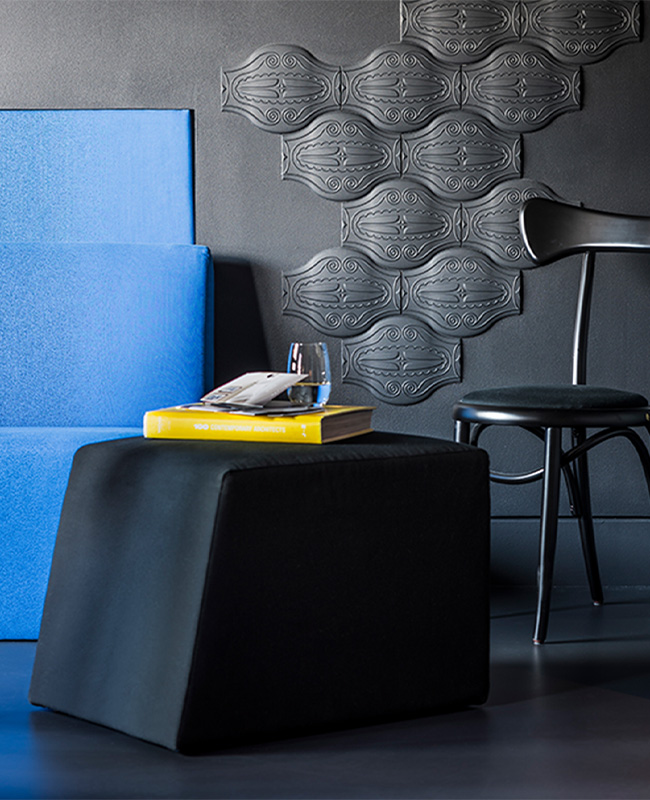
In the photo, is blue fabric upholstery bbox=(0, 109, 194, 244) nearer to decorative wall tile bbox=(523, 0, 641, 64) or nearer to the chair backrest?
the chair backrest

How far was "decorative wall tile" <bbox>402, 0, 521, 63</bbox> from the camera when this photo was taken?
289cm

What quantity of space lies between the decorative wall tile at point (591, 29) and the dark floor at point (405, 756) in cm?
175

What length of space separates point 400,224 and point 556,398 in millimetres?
868

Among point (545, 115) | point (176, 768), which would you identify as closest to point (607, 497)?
point (545, 115)

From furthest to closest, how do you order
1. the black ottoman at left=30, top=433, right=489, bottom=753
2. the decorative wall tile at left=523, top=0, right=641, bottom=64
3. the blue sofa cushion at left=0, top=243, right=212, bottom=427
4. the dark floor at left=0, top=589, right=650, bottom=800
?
the decorative wall tile at left=523, top=0, right=641, bottom=64, the blue sofa cushion at left=0, top=243, right=212, bottom=427, the black ottoman at left=30, top=433, right=489, bottom=753, the dark floor at left=0, top=589, right=650, bottom=800

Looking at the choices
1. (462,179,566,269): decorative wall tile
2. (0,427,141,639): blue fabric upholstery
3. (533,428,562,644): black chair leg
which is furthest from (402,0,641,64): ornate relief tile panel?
(0,427,141,639): blue fabric upholstery

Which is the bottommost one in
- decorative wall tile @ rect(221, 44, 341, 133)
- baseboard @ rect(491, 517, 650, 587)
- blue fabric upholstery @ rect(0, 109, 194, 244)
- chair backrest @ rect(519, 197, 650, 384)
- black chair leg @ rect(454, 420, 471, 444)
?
baseboard @ rect(491, 517, 650, 587)

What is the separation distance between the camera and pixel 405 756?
5.21ft

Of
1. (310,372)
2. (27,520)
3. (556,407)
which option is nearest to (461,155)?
(556,407)

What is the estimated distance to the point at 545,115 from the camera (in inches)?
114

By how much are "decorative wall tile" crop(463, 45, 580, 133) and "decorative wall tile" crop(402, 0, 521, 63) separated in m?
0.06

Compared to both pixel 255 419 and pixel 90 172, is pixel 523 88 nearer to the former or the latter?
pixel 90 172

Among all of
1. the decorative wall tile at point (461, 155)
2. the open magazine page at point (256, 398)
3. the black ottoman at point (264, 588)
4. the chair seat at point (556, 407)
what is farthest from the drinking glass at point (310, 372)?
the decorative wall tile at point (461, 155)

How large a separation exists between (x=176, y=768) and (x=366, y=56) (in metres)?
2.08
